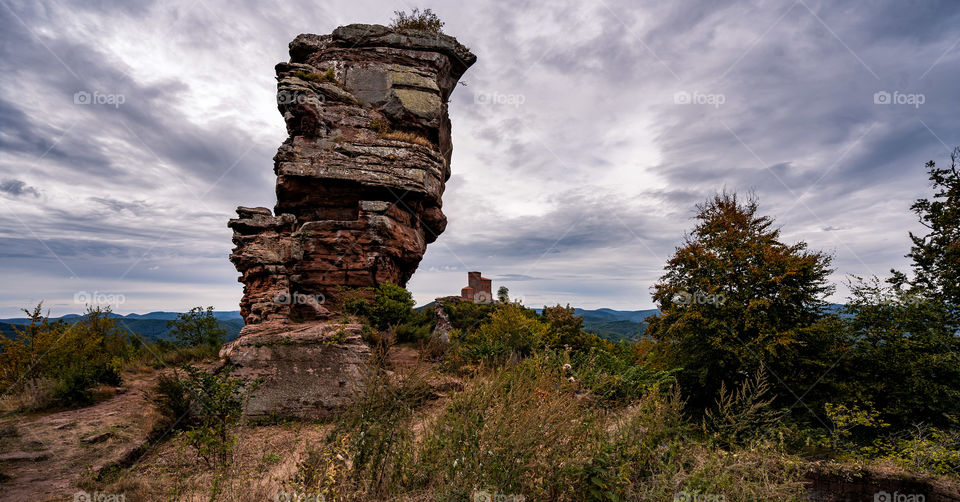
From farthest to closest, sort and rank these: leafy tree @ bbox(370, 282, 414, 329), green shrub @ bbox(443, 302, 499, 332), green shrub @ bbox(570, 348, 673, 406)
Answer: green shrub @ bbox(443, 302, 499, 332)
leafy tree @ bbox(370, 282, 414, 329)
green shrub @ bbox(570, 348, 673, 406)

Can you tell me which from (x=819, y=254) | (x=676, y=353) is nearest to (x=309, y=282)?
(x=676, y=353)

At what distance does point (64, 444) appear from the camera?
548cm

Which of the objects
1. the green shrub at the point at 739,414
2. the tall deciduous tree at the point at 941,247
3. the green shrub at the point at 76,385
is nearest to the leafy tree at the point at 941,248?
the tall deciduous tree at the point at 941,247

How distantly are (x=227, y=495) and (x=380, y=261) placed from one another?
373 inches

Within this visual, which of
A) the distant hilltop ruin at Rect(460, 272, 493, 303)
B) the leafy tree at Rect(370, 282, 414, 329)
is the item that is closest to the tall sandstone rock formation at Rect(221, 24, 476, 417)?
the leafy tree at Rect(370, 282, 414, 329)

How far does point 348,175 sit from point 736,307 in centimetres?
1291

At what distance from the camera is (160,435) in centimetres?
605

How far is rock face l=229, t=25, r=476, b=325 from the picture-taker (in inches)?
463

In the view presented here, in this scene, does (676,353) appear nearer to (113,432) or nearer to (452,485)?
(452,485)

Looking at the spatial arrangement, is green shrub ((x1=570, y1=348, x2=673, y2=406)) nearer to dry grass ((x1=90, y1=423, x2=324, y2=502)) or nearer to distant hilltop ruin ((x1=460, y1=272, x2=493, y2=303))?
dry grass ((x1=90, y1=423, x2=324, y2=502))

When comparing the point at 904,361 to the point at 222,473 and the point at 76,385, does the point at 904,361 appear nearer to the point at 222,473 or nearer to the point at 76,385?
the point at 222,473

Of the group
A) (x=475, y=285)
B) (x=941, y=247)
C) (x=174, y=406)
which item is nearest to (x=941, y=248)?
(x=941, y=247)

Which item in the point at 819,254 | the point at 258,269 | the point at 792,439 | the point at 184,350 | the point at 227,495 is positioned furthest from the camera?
the point at 184,350

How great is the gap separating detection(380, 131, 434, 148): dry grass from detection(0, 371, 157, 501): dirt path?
11.0 meters
